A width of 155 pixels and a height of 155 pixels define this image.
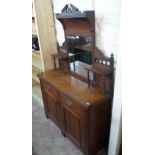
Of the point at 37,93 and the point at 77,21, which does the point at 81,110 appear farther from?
the point at 37,93

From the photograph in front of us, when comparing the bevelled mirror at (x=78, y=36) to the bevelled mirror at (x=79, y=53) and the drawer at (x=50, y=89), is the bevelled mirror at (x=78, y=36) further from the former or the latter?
the drawer at (x=50, y=89)

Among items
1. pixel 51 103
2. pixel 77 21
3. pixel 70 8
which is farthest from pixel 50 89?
pixel 70 8

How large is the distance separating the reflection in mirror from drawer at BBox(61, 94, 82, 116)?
1.30 feet

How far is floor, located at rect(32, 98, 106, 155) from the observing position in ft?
6.49

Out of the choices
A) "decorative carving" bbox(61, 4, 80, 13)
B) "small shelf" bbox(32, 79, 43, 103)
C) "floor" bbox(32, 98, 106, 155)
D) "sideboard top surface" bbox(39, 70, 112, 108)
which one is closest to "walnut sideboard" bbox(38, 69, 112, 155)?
"sideboard top surface" bbox(39, 70, 112, 108)

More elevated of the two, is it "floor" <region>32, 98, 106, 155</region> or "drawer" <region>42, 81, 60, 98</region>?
"drawer" <region>42, 81, 60, 98</region>

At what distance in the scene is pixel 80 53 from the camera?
1.95 meters

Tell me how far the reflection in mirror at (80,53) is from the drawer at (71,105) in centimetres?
40

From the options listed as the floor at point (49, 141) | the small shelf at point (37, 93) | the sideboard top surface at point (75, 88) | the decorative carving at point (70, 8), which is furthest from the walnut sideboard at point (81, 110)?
the small shelf at point (37, 93)

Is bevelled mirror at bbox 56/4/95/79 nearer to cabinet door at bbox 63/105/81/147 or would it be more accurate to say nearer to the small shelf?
cabinet door at bbox 63/105/81/147
